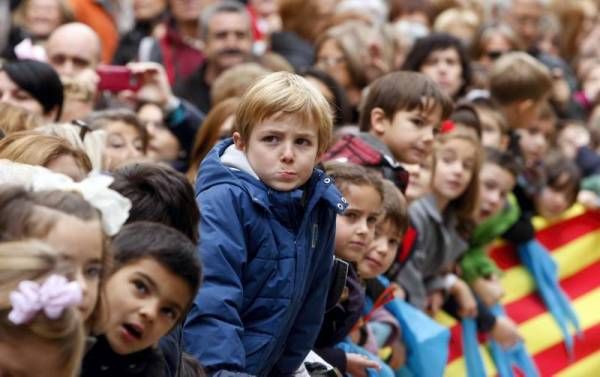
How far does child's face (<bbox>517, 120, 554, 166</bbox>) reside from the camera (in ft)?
34.1

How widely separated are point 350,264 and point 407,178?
2.87 ft

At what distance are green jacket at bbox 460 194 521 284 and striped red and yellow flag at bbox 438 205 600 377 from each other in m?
0.29

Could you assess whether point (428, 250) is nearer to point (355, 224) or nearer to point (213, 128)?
point (213, 128)

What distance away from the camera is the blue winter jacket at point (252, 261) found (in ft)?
16.1

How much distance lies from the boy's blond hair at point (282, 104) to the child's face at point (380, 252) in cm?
114

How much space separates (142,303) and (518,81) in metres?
6.33

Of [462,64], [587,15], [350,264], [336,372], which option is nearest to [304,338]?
[336,372]

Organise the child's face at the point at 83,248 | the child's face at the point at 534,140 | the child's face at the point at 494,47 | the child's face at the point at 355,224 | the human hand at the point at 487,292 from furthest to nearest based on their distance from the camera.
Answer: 1. the child's face at the point at 494,47
2. the child's face at the point at 534,140
3. the human hand at the point at 487,292
4. the child's face at the point at 355,224
5. the child's face at the point at 83,248

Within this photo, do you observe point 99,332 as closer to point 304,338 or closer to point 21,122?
point 304,338

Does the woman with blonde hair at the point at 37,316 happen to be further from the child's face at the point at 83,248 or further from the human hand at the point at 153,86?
the human hand at the point at 153,86

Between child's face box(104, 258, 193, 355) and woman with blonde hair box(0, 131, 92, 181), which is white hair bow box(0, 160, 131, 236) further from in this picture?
woman with blonde hair box(0, 131, 92, 181)

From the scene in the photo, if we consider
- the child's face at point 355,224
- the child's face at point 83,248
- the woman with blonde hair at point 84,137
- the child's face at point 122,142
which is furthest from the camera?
the child's face at point 122,142

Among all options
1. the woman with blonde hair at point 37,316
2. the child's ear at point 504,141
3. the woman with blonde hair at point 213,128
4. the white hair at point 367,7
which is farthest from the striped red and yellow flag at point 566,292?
the woman with blonde hair at point 37,316

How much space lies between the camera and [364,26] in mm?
10500
